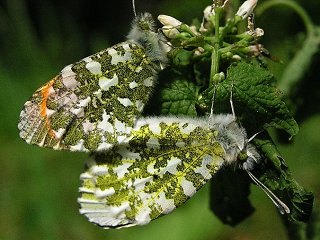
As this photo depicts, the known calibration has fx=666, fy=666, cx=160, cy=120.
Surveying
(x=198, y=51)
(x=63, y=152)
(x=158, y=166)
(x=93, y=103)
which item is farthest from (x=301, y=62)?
(x=63, y=152)

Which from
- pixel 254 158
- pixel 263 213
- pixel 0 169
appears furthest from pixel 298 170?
pixel 254 158

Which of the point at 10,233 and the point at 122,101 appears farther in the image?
the point at 10,233

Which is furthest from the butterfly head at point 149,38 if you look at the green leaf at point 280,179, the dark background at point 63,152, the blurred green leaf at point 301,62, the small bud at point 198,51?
the dark background at point 63,152

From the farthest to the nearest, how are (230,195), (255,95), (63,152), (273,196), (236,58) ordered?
(63,152) → (230,195) → (273,196) → (236,58) → (255,95)

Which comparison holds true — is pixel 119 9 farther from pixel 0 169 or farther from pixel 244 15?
pixel 244 15

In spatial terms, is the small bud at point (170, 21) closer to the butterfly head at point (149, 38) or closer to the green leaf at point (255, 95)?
the butterfly head at point (149, 38)

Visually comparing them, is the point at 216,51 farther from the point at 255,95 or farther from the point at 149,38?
the point at 149,38
